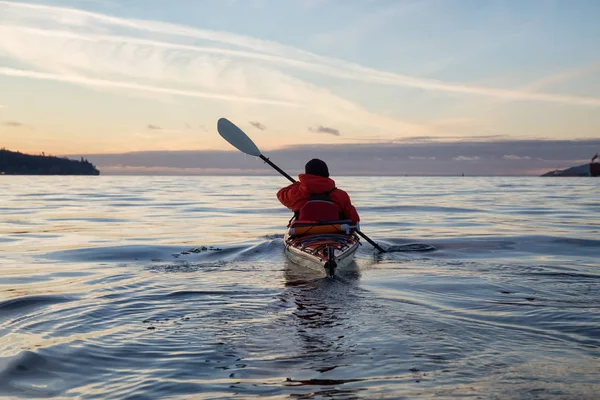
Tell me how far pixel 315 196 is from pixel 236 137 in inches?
255

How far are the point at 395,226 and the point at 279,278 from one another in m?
12.2

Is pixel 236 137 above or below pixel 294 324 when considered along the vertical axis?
above

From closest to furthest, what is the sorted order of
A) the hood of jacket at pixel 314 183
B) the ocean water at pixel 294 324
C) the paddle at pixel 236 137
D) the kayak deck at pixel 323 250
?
the ocean water at pixel 294 324, the kayak deck at pixel 323 250, the hood of jacket at pixel 314 183, the paddle at pixel 236 137

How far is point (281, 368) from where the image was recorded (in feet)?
17.3

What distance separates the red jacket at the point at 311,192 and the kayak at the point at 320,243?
0.35 metres

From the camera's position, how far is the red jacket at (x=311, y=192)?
38.1 ft

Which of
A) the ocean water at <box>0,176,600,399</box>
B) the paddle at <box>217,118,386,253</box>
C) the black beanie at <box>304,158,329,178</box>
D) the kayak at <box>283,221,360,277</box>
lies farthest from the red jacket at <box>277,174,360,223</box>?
the paddle at <box>217,118,386,253</box>

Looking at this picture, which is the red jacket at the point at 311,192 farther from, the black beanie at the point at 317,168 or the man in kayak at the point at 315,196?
the black beanie at the point at 317,168

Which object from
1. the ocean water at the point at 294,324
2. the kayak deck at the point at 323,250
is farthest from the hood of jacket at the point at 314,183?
the ocean water at the point at 294,324

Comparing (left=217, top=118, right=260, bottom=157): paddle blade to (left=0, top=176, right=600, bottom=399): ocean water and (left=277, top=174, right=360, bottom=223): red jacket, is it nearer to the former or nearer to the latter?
(left=0, top=176, right=600, bottom=399): ocean water

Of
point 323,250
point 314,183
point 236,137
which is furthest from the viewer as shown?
point 236,137

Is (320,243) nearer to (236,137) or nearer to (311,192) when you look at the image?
(311,192)

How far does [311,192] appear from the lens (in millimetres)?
11766

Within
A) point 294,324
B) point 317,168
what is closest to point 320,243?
point 317,168
